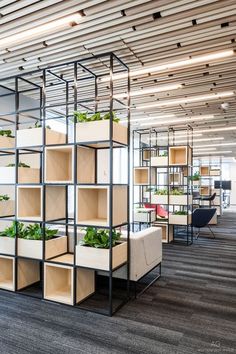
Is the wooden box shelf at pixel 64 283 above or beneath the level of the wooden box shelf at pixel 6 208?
beneath

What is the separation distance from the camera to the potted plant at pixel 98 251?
3002mm

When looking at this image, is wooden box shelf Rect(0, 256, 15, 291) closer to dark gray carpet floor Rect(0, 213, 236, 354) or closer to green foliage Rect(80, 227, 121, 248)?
dark gray carpet floor Rect(0, 213, 236, 354)

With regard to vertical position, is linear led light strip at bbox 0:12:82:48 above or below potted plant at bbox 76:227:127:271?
above

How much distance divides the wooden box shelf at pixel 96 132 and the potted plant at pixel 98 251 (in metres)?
1.08

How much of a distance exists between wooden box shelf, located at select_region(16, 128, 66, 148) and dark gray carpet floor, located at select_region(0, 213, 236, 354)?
1975 mm

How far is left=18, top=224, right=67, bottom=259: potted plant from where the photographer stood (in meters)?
3.41

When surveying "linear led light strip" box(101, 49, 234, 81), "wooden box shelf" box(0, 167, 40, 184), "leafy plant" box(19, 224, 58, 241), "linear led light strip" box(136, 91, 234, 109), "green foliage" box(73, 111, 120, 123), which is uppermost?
"linear led light strip" box(101, 49, 234, 81)

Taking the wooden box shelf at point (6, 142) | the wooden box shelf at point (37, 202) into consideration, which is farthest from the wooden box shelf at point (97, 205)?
the wooden box shelf at point (6, 142)

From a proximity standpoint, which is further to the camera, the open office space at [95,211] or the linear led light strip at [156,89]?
the linear led light strip at [156,89]

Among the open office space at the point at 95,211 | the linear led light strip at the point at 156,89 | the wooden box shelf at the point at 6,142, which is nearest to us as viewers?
the open office space at the point at 95,211

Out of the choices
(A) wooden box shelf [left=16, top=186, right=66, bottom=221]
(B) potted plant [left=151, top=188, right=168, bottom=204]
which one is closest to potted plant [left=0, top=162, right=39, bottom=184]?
(A) wooden box shelf [left=16, top=186, right=66, bottom=221]

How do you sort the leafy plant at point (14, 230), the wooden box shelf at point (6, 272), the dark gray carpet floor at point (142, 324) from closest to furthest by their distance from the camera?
the dark gray carpet floor at point (142, 324) < the leafy plant at point (14, 230) < the wooden box shelf at point (6, 272)

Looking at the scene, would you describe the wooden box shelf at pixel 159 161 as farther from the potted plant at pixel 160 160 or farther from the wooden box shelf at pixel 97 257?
the wooden box shelf at pixel 97 257

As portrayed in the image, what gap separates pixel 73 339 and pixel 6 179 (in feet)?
7.33
